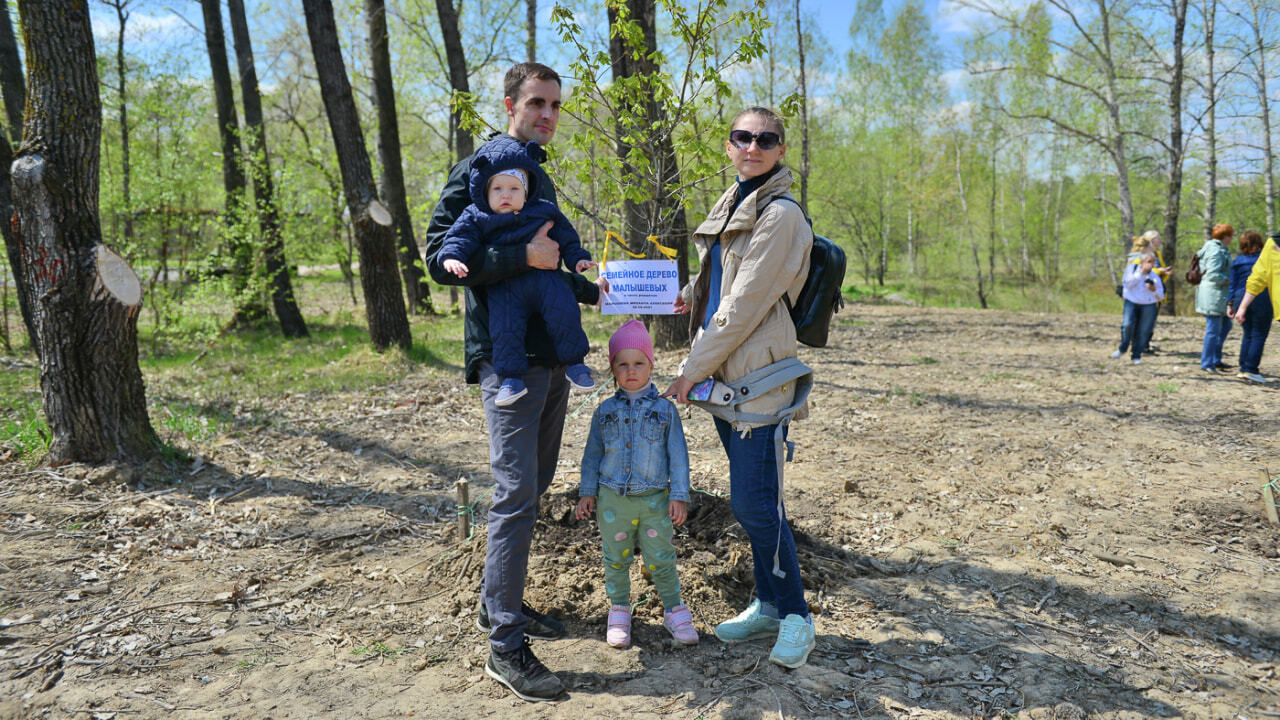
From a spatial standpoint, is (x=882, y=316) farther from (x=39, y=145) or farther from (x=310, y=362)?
(x=39, y=145)

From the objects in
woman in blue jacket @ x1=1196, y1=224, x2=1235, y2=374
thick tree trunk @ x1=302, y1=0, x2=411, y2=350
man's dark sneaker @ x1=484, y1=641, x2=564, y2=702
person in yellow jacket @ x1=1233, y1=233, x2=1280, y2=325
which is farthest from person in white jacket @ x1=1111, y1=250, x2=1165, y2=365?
thick tree trunk @ x1=302, y1=0, x2=411, y2=350

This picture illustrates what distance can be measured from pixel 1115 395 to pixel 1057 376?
1058mm

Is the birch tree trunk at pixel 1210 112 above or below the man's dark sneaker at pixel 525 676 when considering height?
above

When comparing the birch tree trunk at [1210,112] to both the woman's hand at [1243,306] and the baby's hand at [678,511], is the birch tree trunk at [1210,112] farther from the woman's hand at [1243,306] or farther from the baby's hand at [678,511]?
the baby's hand at [678,511]

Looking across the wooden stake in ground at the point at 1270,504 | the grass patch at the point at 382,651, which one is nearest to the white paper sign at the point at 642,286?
the grass patch at the point at 382,651

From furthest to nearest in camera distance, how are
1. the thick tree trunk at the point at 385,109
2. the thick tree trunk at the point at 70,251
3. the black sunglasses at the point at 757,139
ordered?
the thick tree trunk at the point at 385,109 → the thick tree trunk at the point at 70,251 → the black sunglasses at the point at 757,139

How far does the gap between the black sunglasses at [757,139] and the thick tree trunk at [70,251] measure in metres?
4.45

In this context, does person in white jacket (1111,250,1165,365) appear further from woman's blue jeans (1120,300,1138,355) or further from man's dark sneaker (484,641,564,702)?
man's dark sneaker (484,641,564,702)

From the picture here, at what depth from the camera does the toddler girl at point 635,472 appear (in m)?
2.95

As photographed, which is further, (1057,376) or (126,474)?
(1057,376)

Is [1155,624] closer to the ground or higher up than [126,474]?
closer to the ground

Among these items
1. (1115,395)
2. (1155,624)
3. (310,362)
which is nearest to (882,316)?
(1115,395)

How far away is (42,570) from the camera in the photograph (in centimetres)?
367

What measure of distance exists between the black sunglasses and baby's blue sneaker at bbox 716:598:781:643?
1966 millimetres
